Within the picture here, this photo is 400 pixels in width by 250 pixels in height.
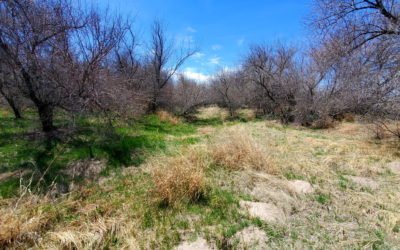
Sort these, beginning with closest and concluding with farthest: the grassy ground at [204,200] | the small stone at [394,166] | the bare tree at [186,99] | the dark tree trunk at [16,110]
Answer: the grassy ground at [204,200]
the small stone at [394,166]
the dark tree trunk at [16,110]
the bare tree at [186,99]

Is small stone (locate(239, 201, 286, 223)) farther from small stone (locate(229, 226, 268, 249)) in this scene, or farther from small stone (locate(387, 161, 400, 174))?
small stone (locate(387, 161, 400, 174))

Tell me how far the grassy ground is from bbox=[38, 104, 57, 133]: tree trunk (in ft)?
4.83

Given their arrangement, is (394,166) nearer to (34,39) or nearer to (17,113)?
(34,39)

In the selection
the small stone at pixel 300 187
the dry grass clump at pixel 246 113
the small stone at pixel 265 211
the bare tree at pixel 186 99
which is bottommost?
the small stone at pixel 265 211

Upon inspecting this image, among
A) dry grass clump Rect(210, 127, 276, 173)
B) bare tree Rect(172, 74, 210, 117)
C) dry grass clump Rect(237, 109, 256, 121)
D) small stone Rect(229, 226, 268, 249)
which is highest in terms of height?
bare tree Rect(172, 74, 210, 117)

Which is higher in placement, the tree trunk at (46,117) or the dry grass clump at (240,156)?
the tree trunk at (46,117)

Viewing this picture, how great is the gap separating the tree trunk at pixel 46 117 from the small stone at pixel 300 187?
6.82 m

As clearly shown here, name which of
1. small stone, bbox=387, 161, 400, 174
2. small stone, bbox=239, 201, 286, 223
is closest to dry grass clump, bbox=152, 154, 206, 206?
small stone, bbox=239, 201, 286, 223

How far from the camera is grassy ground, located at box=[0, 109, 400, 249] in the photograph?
9.16 feet

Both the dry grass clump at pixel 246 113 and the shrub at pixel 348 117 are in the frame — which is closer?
the shrub at pixel 348 117

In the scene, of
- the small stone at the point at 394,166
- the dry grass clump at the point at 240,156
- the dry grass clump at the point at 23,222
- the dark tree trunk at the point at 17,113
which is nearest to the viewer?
the dry grass clump at the point at 23,222

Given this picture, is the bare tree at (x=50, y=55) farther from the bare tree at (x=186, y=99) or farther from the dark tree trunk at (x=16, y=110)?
the bare tree at (x=186, y=99)

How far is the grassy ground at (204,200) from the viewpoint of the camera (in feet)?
9.16

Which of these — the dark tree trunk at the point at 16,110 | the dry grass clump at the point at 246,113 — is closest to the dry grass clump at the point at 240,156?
the dark tree trunk at the point at 16,110
